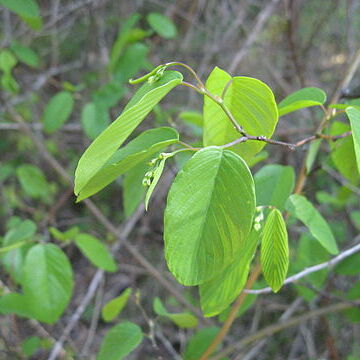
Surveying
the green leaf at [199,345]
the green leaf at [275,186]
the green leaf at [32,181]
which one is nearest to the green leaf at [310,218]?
the green leaf at [275,186]

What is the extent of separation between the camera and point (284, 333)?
217cm

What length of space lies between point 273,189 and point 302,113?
1621 millimetres

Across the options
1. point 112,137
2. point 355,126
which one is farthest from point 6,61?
point 355,126

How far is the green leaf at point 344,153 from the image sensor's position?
0.96m

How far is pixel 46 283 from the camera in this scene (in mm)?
1158

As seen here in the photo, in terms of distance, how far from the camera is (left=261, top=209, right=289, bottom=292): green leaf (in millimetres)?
681

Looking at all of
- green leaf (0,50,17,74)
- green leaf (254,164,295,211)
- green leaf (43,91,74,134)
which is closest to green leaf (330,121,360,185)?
green leaf (254,164,295,211)

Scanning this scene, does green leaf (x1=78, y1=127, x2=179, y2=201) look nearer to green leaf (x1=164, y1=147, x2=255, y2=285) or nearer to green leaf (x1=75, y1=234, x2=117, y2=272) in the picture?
green leaf (x1=164, y1=147, x2=255, y2=285)

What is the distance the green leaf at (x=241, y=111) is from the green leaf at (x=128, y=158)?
9cm

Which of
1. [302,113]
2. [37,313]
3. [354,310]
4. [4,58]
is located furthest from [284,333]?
[4,58]

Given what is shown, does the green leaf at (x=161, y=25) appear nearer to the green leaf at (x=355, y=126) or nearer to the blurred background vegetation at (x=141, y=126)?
the blurred background vegetation at (x=141, y=126)

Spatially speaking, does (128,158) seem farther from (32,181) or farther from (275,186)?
(32,181)

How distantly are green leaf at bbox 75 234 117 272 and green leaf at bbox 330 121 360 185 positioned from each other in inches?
28.9

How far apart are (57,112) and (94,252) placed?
29.8 inches
